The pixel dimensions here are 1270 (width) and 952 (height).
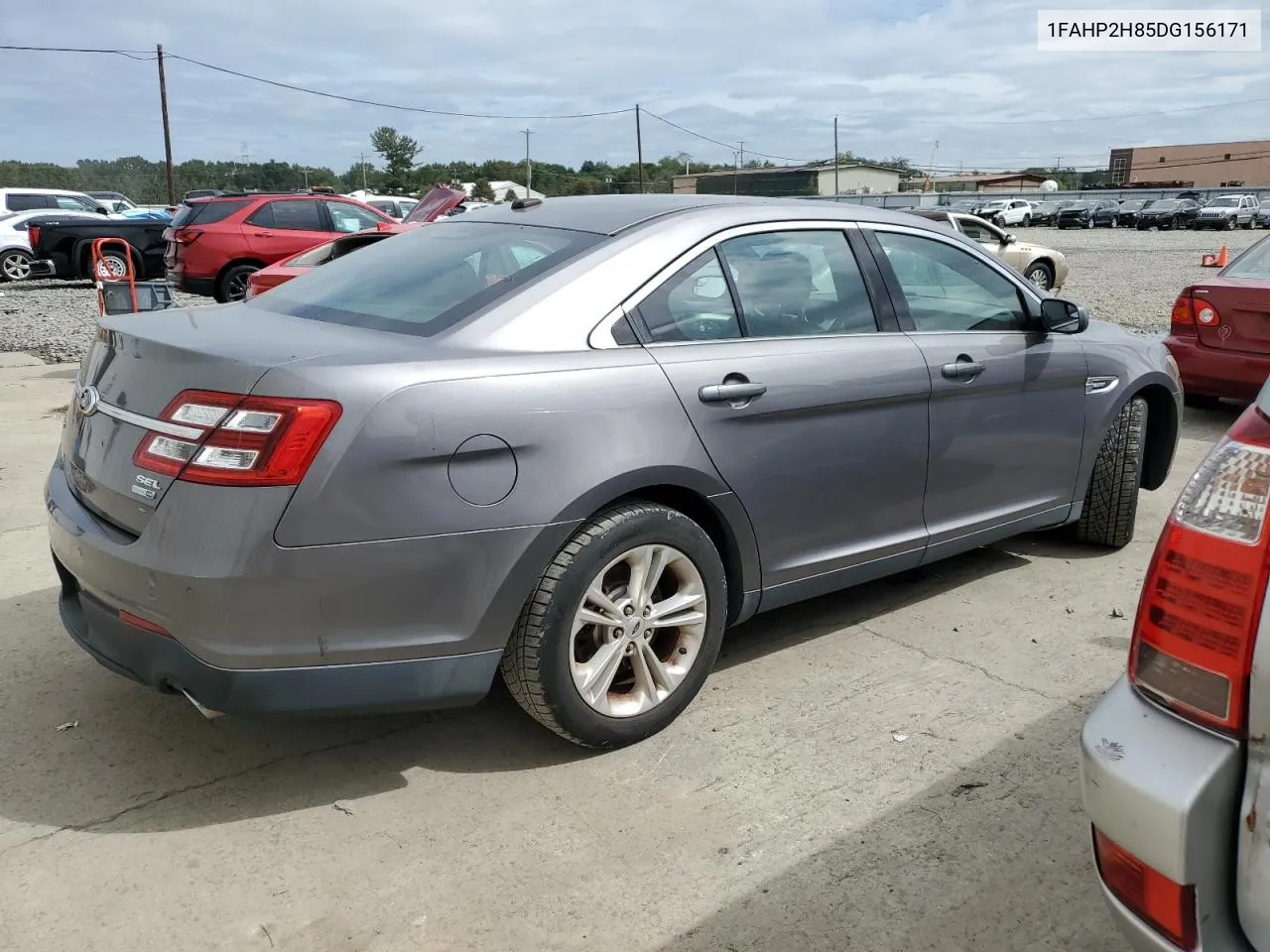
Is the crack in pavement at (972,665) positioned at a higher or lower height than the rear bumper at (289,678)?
lower

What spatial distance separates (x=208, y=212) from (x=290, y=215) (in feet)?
3.49

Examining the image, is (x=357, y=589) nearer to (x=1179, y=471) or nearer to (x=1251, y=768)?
(x=1251, y=768)

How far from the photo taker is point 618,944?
2.35 metres

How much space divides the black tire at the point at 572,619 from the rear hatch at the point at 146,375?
0.77m

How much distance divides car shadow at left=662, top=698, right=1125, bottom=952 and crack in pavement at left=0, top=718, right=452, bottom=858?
119cm

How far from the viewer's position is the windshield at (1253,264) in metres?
7.20

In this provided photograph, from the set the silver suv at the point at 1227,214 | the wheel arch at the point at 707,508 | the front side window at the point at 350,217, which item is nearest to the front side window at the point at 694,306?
the wheel arch at the point at 707,508

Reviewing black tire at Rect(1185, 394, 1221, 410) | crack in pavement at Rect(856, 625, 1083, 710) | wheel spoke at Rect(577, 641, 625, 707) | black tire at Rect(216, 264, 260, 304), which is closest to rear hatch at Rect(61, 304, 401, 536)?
wheel spoke at Rect(577, 641, 625, 707)

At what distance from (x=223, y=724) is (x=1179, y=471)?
5.63m

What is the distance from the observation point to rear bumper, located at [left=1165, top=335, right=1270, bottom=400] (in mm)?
6945

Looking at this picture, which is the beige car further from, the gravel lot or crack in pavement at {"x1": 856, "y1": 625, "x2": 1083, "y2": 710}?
crack in pavement at {"x1": 856, "y1": 625, "x2": 1083, "y2": 710}

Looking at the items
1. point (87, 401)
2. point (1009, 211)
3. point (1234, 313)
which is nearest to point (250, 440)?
point (87, 401)

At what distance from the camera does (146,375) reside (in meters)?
2.78

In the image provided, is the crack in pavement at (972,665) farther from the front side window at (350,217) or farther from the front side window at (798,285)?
the front side window at (350,217)
